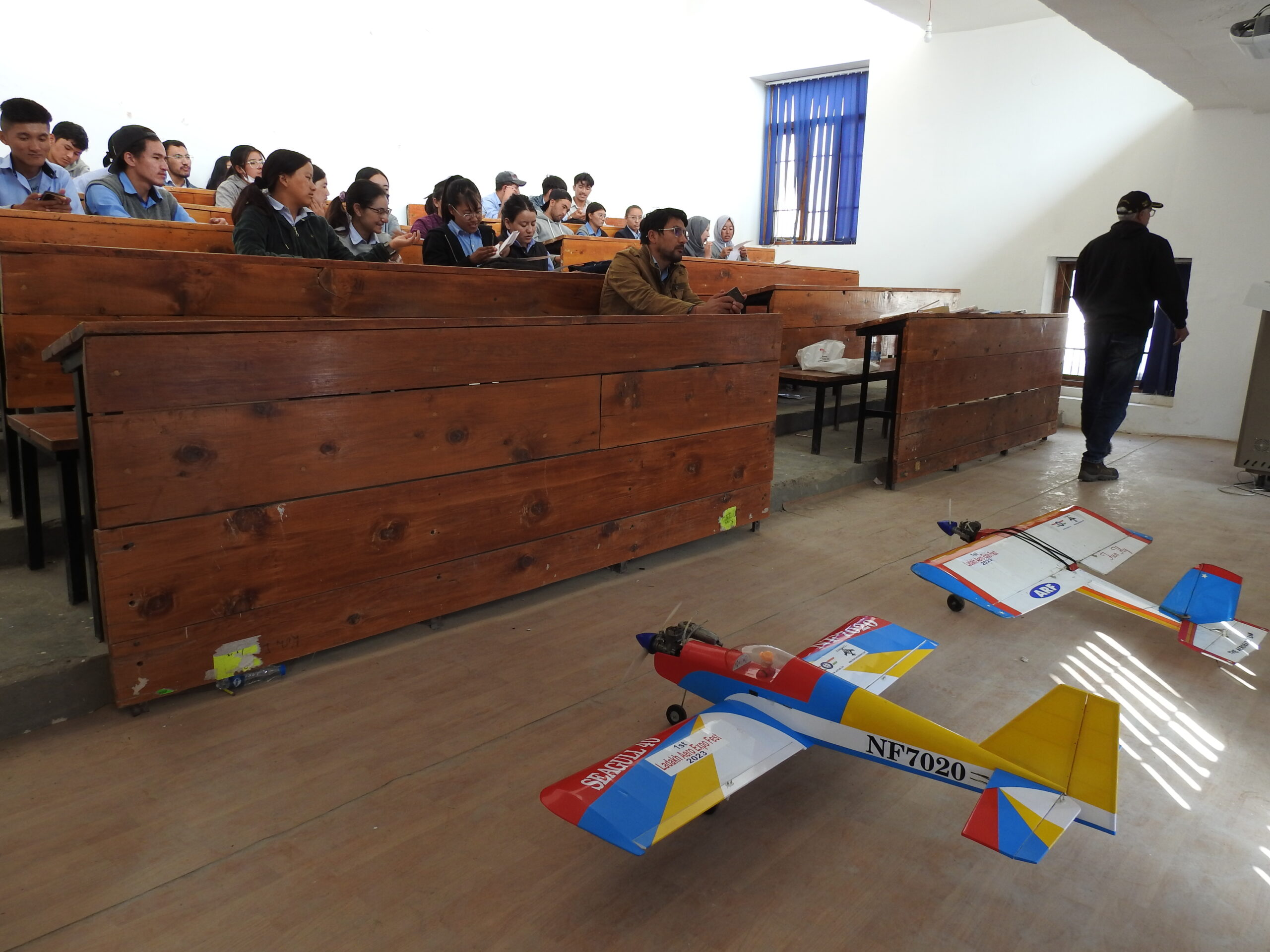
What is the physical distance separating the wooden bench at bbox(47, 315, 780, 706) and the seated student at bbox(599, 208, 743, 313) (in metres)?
0.29

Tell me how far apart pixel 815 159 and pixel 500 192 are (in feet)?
14.5

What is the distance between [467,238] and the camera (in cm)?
437

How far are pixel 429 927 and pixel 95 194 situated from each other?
396 cm

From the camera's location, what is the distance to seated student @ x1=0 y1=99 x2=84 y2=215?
361 cm

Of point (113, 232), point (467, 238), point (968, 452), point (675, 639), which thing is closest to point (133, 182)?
point (113, 232)

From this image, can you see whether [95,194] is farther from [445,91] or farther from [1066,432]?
[1066,432]

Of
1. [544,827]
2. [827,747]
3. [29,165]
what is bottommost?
[544,827]

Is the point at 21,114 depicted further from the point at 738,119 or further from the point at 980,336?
the point at 738,119

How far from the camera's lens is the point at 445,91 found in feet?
28.0

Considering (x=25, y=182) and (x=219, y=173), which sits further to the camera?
(x=219, y=173)

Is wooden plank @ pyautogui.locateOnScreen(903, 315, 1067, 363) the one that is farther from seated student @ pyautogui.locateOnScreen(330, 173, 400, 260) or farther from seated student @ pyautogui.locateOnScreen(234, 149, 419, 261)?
seated student @ pyautogui.locateOnScreen(234, 149, 419, 261)

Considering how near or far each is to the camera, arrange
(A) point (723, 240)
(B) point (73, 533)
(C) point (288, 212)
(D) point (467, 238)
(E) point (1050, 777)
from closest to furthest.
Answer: (E) point (1050, 777) < (B) point (73, 533) < (C) point (288, 212) < (D) point (467, 238) < (A) point (723, 240)

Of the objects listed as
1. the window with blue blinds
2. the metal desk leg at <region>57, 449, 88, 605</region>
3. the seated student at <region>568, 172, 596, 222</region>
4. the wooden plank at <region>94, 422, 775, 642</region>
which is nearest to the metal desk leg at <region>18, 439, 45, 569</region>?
the metal desk leg at <region>57, 449, 88, 605</region>

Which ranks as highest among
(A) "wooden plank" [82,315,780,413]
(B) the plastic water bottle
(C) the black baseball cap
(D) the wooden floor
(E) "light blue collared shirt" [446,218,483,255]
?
(C) the black baseball cap
